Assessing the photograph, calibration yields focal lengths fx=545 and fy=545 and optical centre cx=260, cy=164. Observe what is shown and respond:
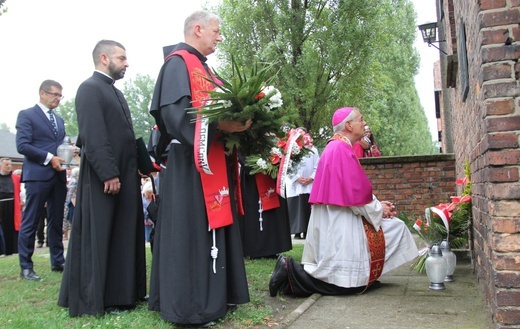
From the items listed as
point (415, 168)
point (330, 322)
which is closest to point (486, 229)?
point (330, 322)

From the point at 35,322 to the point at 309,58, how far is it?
441 inches

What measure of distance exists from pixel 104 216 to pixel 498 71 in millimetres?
3079

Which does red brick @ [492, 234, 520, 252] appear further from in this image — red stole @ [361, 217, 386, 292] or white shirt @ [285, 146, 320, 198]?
white shirt @ [285, 146, 320, 198]

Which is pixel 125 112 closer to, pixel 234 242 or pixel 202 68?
pixel 202 68

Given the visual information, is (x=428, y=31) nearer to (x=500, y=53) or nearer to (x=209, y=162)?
(x=500, y=53)

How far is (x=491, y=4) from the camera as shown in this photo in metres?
3.47

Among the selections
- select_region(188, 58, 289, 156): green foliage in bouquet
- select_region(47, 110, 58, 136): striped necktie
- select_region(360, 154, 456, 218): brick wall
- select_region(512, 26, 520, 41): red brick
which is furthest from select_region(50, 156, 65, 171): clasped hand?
select_region(360, 154, 456, 218): brick wall

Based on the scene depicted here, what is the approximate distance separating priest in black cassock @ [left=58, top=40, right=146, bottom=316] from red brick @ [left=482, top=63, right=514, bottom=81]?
9.23ft

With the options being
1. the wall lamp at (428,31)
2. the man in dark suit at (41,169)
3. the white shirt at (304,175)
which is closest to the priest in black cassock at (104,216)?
the man in dark suit at (41,169)

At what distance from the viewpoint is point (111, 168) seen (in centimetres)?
433

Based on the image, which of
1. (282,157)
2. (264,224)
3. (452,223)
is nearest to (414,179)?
(264,224)

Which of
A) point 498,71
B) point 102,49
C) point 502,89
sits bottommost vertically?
point 502,89

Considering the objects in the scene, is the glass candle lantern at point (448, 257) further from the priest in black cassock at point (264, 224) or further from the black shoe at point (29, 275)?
the black shoe at point (29, 275)

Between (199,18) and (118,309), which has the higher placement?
(199,18)
